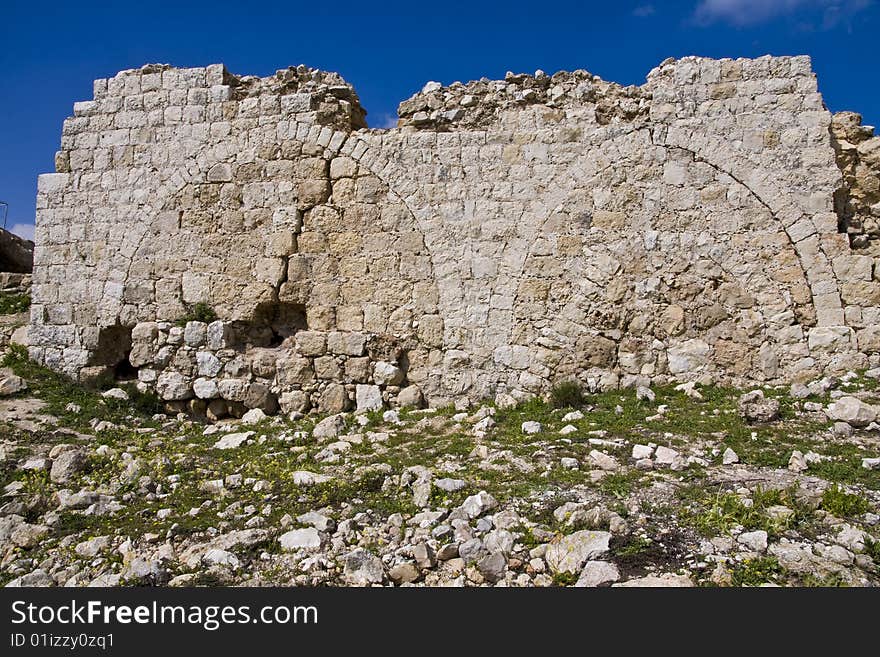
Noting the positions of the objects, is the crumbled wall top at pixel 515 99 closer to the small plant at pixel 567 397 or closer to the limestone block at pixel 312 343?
the limestone block at pixel 312 343

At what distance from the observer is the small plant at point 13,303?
10.4 metres

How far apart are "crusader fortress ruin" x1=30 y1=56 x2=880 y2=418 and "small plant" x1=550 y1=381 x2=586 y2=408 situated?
348 mm

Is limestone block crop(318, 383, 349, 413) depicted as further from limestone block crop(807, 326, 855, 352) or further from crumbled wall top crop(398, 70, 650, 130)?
limestone block crop(807, 326, 855, 352)

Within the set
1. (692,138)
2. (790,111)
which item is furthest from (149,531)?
(790,111)

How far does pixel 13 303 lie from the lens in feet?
34.8

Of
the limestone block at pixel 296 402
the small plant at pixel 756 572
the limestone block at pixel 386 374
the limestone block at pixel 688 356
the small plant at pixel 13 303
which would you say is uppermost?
the small plant at pixel 13 303

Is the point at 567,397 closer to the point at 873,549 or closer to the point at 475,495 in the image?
the point at 475,495

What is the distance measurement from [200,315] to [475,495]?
18.3 feet

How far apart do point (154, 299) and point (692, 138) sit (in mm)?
7450

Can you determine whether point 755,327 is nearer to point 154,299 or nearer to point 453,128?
point 453,128

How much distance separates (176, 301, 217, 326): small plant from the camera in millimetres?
8766

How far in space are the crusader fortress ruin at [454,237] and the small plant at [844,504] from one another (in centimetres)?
325

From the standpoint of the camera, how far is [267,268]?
8.70m

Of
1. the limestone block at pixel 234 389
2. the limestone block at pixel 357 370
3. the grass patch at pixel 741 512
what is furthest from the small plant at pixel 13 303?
the grass patch at pixel 741 512
